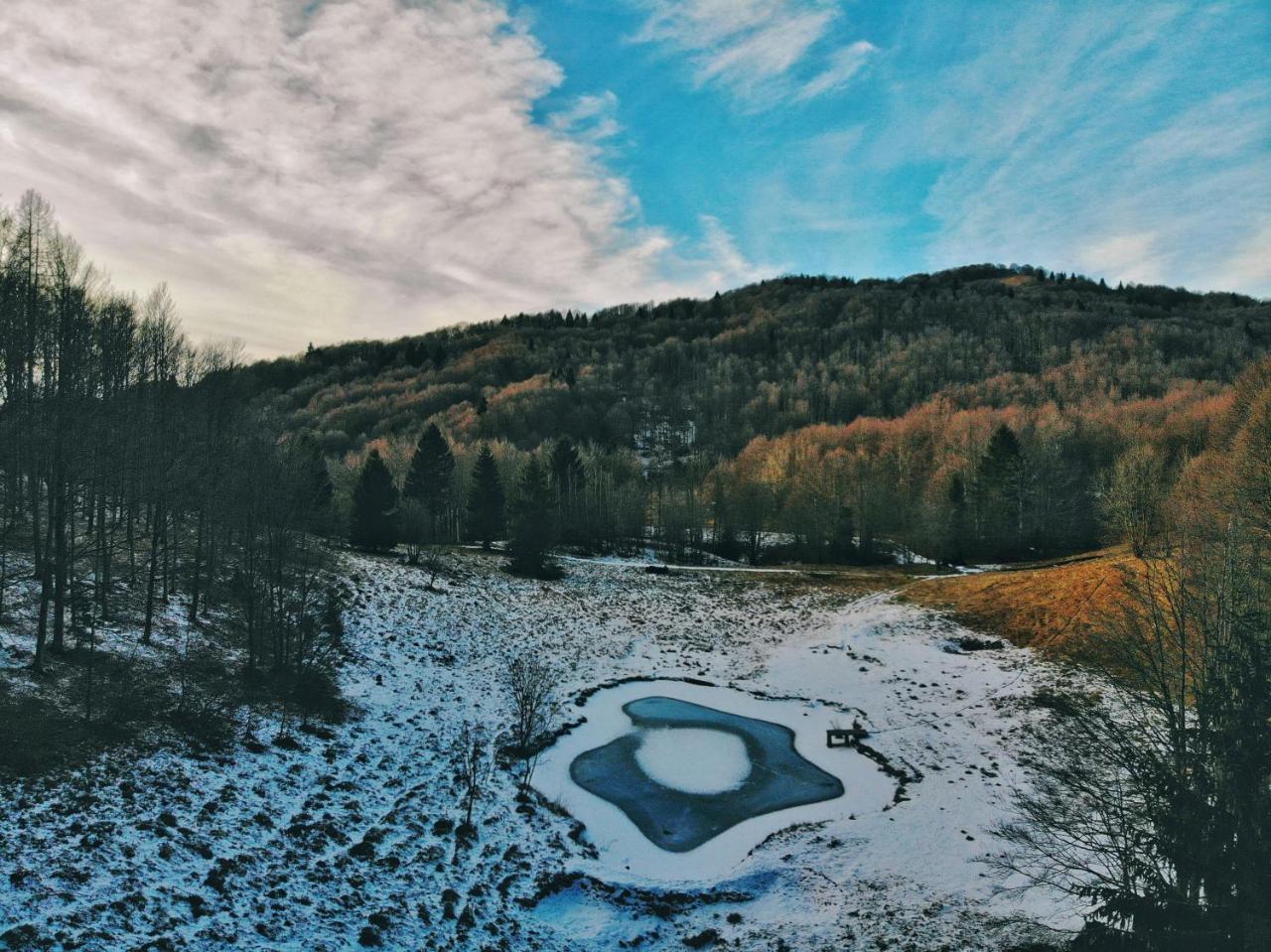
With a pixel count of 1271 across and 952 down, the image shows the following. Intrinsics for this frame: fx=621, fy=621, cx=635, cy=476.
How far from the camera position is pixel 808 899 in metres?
14.9

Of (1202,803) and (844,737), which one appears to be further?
(844,737)

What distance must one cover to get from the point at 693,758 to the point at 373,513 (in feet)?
135

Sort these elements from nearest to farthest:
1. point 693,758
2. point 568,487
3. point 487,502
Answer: point 693,758
point 487,502
point 568,487

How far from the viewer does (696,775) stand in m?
22.5

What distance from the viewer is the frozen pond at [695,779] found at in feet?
58.1

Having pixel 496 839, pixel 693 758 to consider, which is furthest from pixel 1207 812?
pixel 693 758

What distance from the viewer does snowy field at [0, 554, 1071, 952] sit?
1076cm

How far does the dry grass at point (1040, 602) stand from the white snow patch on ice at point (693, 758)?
19.2 m

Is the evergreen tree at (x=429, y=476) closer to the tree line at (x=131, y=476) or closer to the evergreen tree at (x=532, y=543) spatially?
the evergreen tree at (x=532, y=543)

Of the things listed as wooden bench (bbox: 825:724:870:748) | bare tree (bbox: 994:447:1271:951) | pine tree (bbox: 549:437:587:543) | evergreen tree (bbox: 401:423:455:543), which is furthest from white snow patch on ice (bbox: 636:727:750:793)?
pine tree (bbox: 549:437:587:543)

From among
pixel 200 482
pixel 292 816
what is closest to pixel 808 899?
pixel 292 816

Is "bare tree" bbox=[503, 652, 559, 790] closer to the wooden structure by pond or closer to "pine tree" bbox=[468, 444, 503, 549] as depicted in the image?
the wooden structure by pond

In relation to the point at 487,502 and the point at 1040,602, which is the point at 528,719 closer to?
the point at 1040,602

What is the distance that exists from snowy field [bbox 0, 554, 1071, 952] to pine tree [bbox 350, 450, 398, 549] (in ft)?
77.7
